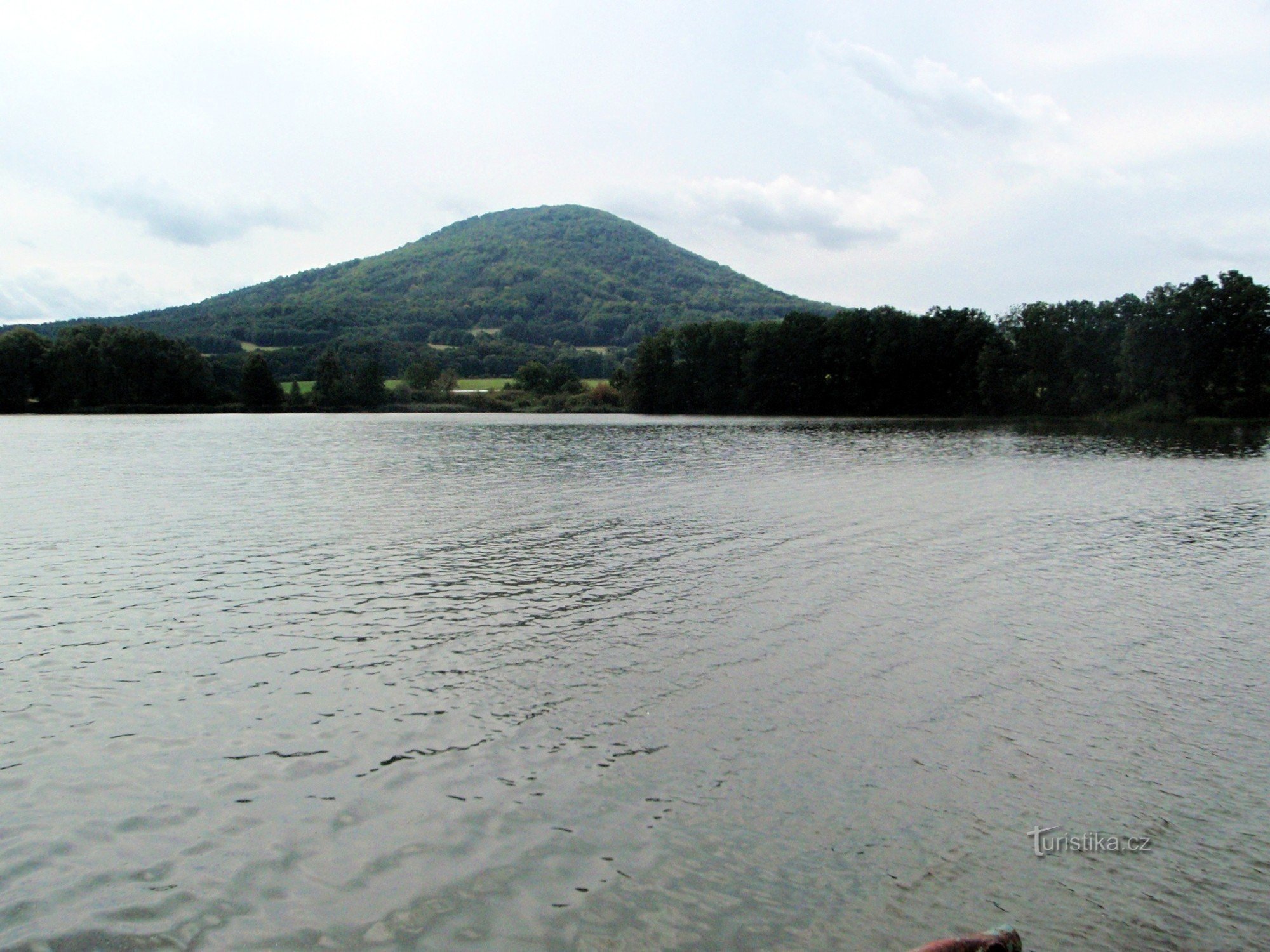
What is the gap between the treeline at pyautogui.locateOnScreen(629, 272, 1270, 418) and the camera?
8381 centimetres

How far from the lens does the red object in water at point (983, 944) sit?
196 inches

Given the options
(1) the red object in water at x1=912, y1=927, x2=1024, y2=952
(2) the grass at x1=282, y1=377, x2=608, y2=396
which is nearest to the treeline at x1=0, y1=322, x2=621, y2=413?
(2) the grass at x1=282, y1=377, x2=608, y2=396

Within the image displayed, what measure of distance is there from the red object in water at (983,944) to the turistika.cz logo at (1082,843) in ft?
6.21

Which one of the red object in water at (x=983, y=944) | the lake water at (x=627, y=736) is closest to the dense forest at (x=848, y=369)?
the lake water at (x=627, y=736)

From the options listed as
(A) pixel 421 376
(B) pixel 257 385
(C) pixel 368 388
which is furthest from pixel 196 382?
(A) pixel 421 376

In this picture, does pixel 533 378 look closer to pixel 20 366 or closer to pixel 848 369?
pixel 848 369

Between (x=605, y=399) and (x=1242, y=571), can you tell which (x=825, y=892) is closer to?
(x=1242, y=571)

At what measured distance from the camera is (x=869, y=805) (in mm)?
7918

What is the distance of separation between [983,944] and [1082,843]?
108 inches

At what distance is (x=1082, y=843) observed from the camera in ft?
24.0

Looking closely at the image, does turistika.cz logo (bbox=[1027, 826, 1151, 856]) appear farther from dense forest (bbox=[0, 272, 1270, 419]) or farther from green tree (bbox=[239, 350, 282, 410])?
green tree (bbox=[239, 350, 282, 410])

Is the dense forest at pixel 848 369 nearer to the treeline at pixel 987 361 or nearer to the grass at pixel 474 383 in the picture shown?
the treeline at pixel 987 361

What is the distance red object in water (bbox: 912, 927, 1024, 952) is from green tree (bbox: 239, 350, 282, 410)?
14589cm

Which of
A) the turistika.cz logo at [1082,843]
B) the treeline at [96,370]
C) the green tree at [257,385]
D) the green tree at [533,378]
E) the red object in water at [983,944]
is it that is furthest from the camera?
the green tree at [533,378]
